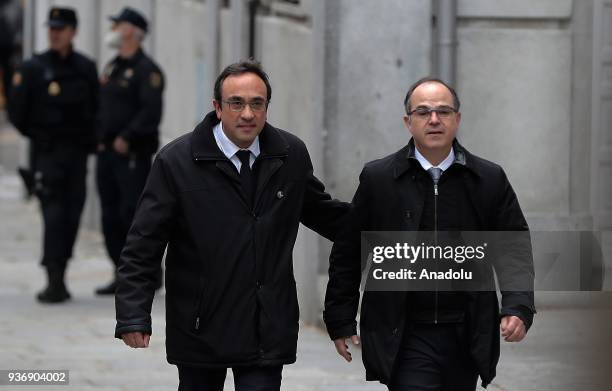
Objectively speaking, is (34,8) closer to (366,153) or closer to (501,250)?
(366,153)

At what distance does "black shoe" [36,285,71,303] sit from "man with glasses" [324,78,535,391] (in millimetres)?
6210

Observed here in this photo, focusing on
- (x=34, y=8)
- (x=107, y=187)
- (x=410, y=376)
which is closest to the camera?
(x=410, y=376)

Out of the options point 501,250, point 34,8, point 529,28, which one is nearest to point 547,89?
point 529,28

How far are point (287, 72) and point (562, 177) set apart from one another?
2.05 metres

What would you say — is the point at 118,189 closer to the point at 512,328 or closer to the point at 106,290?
the point at 106,290

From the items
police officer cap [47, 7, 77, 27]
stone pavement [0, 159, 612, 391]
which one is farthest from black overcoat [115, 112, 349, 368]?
police officer cap [47, 7, 77, 27]

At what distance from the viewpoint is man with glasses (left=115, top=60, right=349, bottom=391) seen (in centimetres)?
525

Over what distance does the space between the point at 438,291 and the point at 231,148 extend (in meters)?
0.84

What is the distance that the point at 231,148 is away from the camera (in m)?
5.34

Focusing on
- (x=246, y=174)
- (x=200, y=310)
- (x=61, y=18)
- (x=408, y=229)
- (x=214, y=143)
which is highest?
(x=61, y=18)

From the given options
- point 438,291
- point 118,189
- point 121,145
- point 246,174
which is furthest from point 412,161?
point 118,189

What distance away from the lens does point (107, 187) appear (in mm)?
11422

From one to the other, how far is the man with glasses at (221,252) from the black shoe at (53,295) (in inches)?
234

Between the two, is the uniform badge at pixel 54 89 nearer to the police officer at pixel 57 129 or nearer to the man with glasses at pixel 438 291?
the police officer at pixel 57 129
